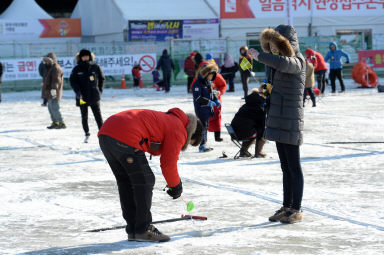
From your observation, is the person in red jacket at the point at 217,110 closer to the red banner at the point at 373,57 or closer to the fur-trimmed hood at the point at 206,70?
the fur-trimmed hood at the point at 206,70

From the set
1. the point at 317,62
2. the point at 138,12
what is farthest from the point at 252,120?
the point at 138,12

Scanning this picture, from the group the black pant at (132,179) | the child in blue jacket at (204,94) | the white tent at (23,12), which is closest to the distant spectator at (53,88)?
the child in blue jacket at (204,94)

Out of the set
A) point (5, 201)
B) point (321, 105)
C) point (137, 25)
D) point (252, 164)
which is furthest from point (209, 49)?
point (5, 201)

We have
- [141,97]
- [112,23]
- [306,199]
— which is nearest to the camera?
[306,199]

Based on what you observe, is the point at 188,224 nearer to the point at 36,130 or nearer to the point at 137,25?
the point at 36,130

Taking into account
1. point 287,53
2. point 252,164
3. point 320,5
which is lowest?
point 252,164

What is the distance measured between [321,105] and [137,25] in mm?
17370

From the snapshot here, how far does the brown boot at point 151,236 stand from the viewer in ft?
17.3

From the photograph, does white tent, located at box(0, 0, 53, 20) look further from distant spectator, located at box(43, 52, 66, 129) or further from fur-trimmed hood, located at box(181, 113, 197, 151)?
fur-trimmed hood, located at box(181, 113, 197, 151)

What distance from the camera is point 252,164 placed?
30.1 ft

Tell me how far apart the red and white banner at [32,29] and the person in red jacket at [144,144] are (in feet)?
110

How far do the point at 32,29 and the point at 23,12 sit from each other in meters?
1.59

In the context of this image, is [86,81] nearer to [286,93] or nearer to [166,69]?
[286,93]

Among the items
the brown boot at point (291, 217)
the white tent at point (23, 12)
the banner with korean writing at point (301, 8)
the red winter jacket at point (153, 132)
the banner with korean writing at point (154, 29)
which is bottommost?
the brown boot at point (291, 217)
